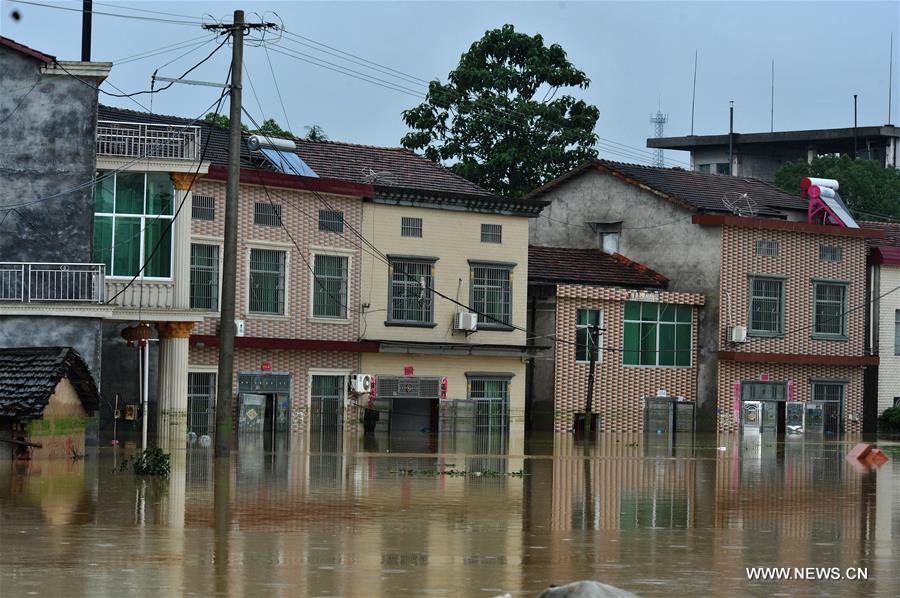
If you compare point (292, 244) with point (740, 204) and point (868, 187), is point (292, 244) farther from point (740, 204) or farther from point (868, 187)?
point (868, 187)

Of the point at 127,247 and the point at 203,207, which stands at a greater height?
the point at 203,207

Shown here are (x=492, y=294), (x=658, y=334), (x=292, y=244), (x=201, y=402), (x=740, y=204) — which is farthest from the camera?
(x=740, y=204)

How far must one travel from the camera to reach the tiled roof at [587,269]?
51000 mm

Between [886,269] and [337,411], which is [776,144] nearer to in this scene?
[886,269]

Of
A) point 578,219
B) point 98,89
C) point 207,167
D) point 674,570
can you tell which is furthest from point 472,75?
point 674,570

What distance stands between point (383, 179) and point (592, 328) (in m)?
8.35

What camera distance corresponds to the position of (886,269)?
56.7 m

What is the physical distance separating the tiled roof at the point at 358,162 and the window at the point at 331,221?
1535mm

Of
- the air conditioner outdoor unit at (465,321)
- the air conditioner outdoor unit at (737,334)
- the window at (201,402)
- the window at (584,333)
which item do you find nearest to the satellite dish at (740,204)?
the air conditioner outdoor unit at (737,334)

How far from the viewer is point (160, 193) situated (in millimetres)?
36562

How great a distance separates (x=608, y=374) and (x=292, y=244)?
12.2 metres

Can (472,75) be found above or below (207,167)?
above

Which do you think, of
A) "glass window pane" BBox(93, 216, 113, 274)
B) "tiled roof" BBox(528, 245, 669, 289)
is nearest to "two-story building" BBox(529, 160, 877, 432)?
"tiled roof" BBox(528, 245, 669, 289)

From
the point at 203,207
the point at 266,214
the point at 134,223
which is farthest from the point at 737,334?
the point at 134,223
